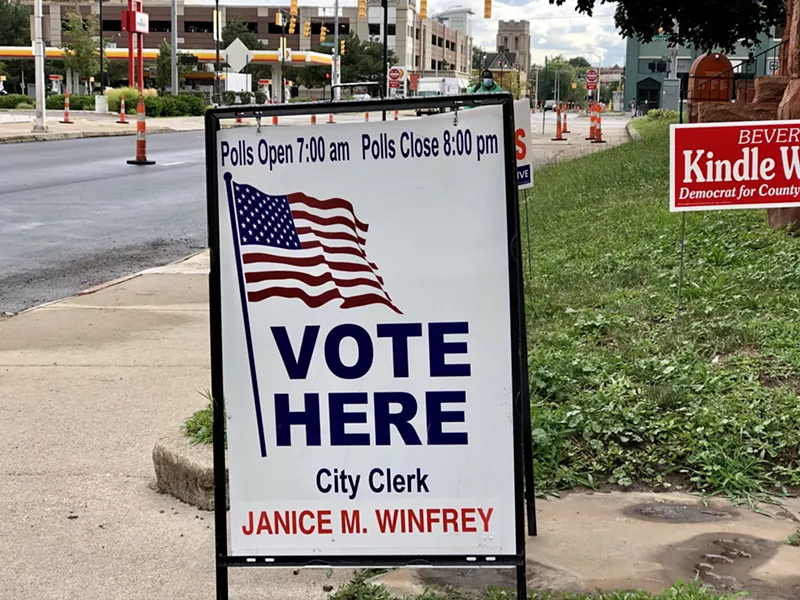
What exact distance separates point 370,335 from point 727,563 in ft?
5.17

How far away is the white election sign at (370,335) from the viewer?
3.00m

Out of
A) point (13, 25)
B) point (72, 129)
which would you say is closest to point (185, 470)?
point (72, 129)

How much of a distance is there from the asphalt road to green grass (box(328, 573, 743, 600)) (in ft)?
19.8

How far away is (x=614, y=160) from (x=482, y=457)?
16.1m

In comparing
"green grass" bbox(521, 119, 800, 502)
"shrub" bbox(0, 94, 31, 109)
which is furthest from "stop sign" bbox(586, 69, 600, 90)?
"green grass" bbox(521, 119, 800, 502)

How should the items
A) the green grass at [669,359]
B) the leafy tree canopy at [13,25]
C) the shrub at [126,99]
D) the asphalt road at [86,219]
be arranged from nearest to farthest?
the green grass at [669,359] → the asphalt road at [86,219] → the shrub at [126,99] → the leafy tree canopy at [13,25]

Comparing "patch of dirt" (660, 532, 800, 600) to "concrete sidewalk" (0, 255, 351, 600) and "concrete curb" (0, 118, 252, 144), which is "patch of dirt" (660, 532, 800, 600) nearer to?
"concrete sidewalk" (0, 255, 351, 600)

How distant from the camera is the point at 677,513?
4.05 metres

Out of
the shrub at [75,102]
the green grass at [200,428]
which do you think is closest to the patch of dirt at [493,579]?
the green grass at [200,428]

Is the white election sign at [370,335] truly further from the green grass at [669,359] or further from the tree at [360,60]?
the tree at [360,60]

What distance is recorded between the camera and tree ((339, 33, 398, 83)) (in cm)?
9919

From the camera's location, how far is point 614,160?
18484mm

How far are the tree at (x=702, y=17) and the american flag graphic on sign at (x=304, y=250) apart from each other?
1388 centimetres

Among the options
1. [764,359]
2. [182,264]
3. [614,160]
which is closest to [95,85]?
[614,160]
